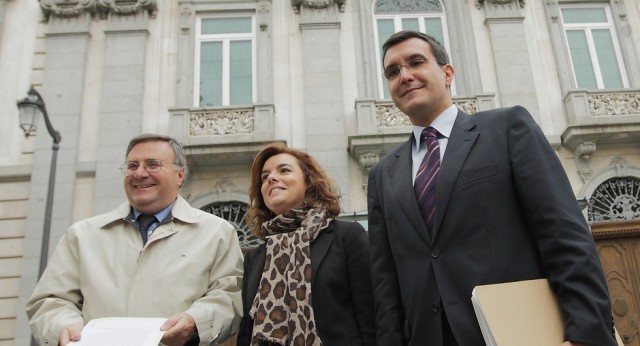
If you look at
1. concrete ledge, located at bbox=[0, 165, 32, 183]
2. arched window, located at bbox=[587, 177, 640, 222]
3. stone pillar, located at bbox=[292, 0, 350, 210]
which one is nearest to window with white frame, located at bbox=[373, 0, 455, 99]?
stone pillar, located at bbox=[292, 0, 350, 210]

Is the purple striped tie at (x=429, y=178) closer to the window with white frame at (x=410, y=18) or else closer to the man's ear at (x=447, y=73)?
the man's ear at (x=447, y=73)

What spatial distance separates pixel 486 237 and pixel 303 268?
1157mm

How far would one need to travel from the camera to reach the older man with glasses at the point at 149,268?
2896mm

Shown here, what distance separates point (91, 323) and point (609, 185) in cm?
1152

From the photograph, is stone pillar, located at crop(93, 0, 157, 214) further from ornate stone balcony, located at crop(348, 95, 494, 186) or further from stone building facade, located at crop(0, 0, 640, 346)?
ornate stone balcony, located at crop(348, 95, 494, 186)

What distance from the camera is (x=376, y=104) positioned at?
11.2m

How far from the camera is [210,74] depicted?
12258mm

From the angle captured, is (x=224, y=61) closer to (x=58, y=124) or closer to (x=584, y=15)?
(x=58, y=124)

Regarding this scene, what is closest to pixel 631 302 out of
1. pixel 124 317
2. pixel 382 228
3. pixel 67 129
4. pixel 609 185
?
pixel 609 185

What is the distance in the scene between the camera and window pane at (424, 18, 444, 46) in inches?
503

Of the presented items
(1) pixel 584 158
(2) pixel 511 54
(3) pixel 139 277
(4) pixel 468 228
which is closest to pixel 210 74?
(2) pixel 511 54

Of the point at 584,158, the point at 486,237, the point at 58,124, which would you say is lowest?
the point at 486,237

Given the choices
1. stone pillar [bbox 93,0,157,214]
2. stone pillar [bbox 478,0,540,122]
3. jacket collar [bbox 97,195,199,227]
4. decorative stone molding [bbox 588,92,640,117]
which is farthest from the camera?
stone pillar [bbox 478,0,540,122]

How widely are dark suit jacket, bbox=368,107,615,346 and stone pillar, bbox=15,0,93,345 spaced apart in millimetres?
9836
